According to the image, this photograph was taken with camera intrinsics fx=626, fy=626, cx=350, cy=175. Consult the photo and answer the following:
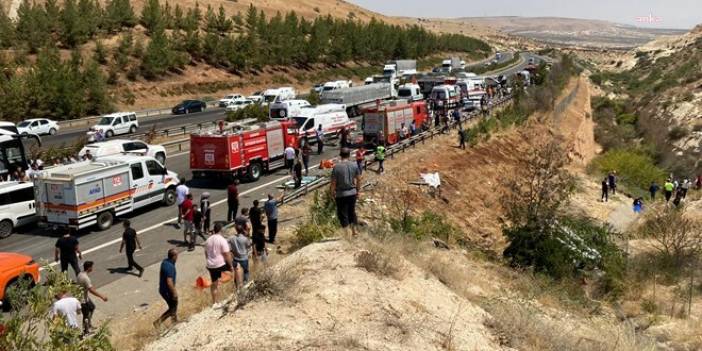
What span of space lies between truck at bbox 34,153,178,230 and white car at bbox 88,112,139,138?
69.0 ft

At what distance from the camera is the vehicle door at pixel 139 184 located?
821 inches

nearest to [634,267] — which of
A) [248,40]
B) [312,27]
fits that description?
[248,40]

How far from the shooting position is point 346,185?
45.0ft

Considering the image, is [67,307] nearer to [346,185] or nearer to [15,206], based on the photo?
[346,185]

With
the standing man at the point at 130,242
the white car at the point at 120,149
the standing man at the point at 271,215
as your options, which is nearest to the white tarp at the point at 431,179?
the standing man at the point at 271,215

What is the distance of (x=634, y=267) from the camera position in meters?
23.5

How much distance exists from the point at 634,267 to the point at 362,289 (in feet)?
53.5

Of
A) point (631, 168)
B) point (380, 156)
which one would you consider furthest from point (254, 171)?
point (631, 168)

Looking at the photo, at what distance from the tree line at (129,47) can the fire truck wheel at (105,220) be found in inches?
1317

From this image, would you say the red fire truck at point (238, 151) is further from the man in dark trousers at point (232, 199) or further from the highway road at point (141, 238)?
the man in dark trousers at point (232, 199)

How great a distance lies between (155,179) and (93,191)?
10.3ft

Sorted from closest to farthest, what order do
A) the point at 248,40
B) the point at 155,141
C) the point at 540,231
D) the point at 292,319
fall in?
the point at 292,319
the point at 540,231
the point at 155,141
the point at 248,40

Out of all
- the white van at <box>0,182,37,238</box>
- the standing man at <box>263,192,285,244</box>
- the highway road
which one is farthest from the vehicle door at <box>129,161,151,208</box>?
the standing man at <box>263,192,285,244</box>

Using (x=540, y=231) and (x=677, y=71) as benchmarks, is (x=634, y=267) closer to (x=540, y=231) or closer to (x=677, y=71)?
(x=540, y=231)
